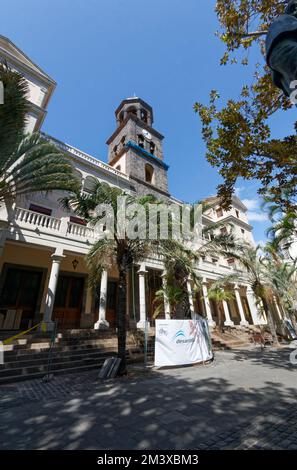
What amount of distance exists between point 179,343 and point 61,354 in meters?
4.68

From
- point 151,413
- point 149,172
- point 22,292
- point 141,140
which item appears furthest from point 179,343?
point 141,140

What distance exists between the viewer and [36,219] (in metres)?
12.2

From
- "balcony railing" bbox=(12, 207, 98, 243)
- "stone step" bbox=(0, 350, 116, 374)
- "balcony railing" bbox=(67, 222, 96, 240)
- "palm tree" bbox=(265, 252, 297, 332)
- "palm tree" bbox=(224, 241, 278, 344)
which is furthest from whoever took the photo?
"palm tree" bbox=(265, 252, 297, 332)

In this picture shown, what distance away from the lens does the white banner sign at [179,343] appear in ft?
27.0

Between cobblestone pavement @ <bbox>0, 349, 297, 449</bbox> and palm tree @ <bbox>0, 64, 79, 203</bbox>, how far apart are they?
6.81 metres

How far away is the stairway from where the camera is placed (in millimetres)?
6832

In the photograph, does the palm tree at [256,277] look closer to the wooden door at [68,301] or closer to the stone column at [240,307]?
the stone column at [240,307]

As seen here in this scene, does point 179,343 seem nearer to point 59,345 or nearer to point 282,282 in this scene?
point 59,345

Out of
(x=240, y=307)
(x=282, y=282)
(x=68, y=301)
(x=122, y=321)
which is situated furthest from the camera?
(x=240, y=307)

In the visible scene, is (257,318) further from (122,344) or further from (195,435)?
(195,435)

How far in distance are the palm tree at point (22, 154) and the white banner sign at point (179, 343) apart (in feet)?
23.2

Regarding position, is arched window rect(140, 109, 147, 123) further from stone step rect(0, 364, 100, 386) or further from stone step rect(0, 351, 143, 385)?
stone step rect(0, 364, 100, 386)

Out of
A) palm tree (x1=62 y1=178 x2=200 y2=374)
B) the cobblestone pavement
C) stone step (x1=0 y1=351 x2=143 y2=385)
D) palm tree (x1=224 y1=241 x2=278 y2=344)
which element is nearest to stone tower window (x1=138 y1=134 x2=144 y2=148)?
palm tree (x1=224 y1=241 x2=278 y2=344)
